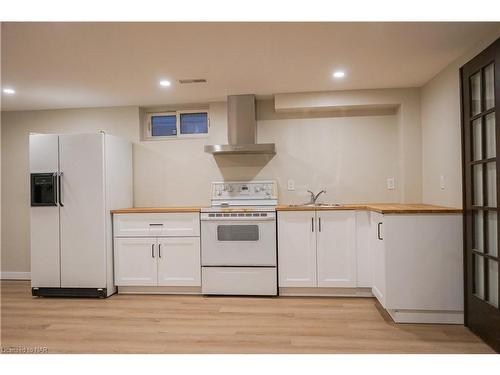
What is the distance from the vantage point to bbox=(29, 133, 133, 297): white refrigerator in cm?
374

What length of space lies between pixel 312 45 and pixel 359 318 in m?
2.23

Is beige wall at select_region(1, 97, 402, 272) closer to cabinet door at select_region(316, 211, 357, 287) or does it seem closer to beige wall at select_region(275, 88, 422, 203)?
beige wall at select_region(275, 88, 422, 203)

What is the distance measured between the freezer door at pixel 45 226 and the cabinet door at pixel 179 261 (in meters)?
1.09

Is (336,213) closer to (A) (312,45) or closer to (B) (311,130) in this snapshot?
(B) (311,130)

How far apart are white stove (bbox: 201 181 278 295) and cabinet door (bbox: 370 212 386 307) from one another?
0.96 m

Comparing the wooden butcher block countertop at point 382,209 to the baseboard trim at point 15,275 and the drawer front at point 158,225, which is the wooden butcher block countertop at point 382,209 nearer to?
the drawer front at point 158,225

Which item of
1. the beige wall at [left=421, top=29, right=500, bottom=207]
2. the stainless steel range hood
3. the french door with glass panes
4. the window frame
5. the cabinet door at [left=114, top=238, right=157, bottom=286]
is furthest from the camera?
the window frame

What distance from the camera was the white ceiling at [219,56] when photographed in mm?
2406

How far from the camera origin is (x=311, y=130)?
13.9ft

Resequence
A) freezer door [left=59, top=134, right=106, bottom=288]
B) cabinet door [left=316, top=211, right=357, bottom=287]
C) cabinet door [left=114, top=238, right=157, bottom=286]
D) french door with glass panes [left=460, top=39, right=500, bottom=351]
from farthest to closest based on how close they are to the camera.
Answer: cabinet door [left=114, top=238, right=157, bottom=286]
freezer door [left=59, top=134, right=106, bottom=288]
cabinet door [left=316, top=211, right=357, bottom=287]
french door with glass panes [left=460, top=39, right=500, bottom=351]

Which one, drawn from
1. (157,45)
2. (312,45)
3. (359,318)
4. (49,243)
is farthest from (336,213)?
(49,243)

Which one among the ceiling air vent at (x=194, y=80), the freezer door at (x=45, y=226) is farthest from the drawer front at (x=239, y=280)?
the ceiling air vent at (x=194, y=80)

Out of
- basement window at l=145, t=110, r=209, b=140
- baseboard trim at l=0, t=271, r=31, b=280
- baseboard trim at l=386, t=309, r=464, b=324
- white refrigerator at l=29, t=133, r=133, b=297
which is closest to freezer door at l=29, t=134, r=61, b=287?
white refrigerator at l=29, t=133, r=133, b=297

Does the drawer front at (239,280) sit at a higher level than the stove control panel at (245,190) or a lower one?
lower
